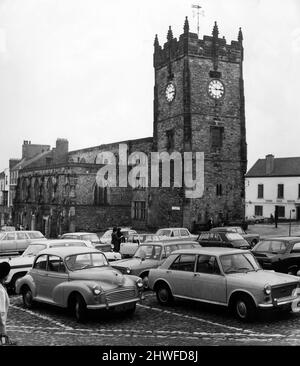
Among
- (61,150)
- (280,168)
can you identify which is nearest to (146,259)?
(280,168)

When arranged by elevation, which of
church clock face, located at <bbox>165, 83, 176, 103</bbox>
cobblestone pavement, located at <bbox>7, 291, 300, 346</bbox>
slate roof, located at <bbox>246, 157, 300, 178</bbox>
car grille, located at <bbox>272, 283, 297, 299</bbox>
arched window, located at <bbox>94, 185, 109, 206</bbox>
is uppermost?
church clock face, located at <bbox>165, 83, 176, 103</bbox>

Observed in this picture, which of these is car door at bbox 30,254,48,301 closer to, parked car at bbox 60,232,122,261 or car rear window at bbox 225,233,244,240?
parked car at bbox 60,232,122,261

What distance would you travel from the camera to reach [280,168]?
6216 cm

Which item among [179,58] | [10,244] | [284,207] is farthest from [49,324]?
[284,207]

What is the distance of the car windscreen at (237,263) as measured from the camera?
39.3 ft

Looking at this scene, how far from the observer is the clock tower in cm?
3966

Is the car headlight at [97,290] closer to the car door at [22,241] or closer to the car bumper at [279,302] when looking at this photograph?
the car bumper at [279,302]

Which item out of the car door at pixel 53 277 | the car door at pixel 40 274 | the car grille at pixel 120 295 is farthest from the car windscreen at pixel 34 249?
the car grille at pixel 120 295

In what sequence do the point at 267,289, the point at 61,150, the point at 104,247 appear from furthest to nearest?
1. the point at 61,150
2. the point at 104,247
3. the point at 267,289

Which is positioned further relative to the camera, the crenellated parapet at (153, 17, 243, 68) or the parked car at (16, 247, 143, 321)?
the crenellated parapet at (153, 17, 243, 68)

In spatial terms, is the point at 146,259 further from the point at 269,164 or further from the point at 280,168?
the point at 269,164

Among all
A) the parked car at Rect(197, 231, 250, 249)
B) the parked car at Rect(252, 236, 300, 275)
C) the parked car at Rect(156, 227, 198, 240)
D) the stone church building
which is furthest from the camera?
the stone church building

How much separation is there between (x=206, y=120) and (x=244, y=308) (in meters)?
30.3

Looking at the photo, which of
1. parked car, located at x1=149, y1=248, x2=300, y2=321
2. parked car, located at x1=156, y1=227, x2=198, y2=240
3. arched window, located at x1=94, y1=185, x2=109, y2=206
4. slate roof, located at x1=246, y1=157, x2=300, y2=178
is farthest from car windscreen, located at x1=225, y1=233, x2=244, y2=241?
slate roof, located at x1=246, y1=157, x2=300, y2=178
